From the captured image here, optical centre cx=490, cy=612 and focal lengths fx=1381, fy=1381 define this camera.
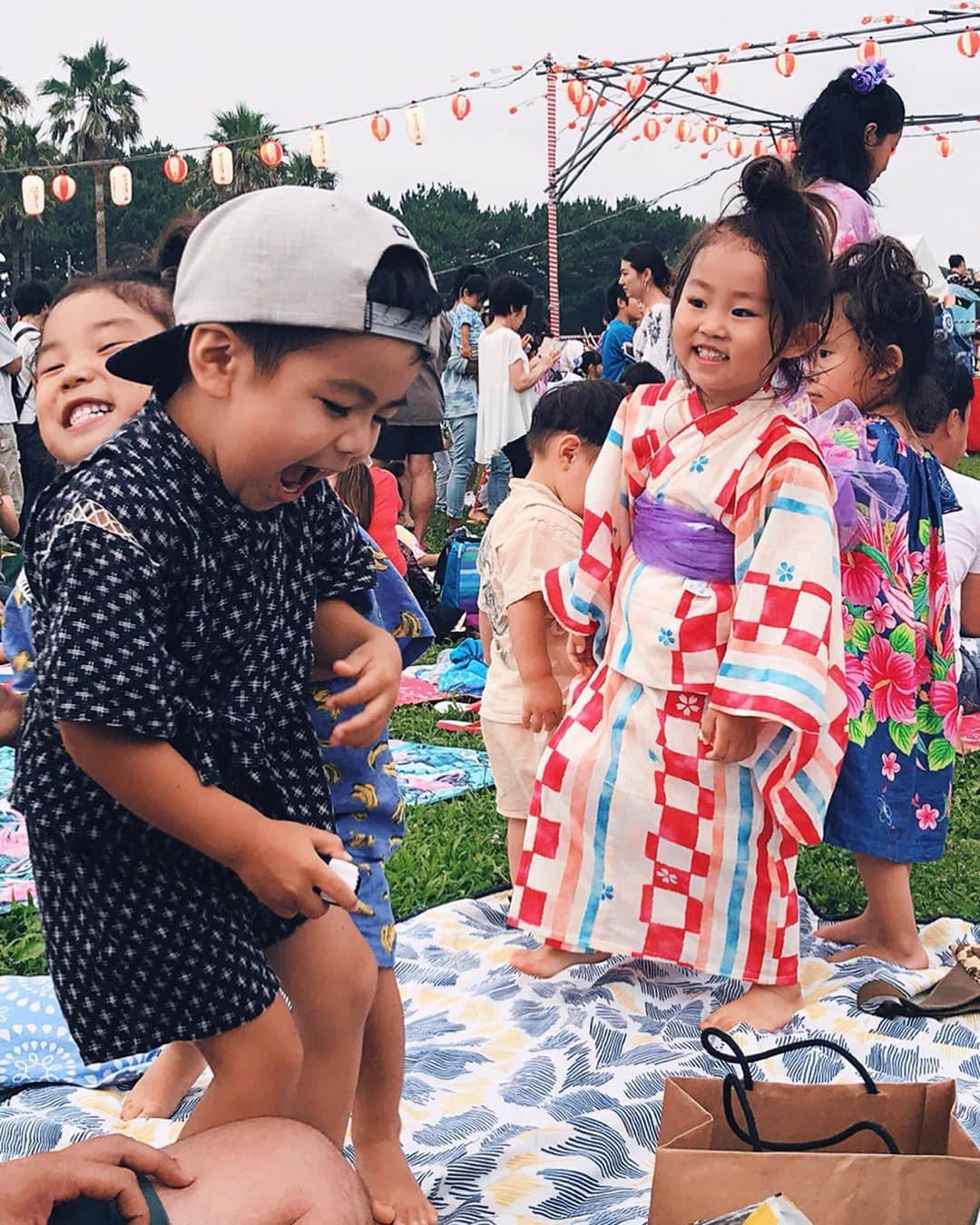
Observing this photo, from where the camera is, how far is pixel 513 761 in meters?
→ 3.30

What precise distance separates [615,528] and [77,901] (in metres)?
1.55

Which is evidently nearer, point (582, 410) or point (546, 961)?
point (546, 961)

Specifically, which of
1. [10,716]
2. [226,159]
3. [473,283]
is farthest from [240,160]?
[10,716]

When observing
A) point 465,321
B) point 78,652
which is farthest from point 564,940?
point 465,321

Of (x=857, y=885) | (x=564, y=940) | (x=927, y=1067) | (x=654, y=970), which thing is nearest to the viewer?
(x=927, y=1067)

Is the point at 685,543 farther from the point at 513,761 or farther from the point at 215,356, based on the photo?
the point at 215,356

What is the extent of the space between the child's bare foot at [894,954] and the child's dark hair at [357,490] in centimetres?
191

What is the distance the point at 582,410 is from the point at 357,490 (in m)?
1.12

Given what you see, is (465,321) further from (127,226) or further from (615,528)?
(127,226)

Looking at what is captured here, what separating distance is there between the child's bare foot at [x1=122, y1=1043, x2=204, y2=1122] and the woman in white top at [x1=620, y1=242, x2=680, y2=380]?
187 inches

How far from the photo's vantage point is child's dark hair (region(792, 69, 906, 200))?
3.99 m

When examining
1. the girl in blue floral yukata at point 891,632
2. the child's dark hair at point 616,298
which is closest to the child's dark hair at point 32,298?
the child's dark hair at point 616,298

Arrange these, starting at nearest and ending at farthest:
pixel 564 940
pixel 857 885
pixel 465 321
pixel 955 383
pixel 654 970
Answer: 1. pixel 564 940
2. pixel 654 970
3. pixel 857 885
4. pixel 955 383
5. pixel 465 321

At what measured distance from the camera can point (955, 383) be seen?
3.76 metres
